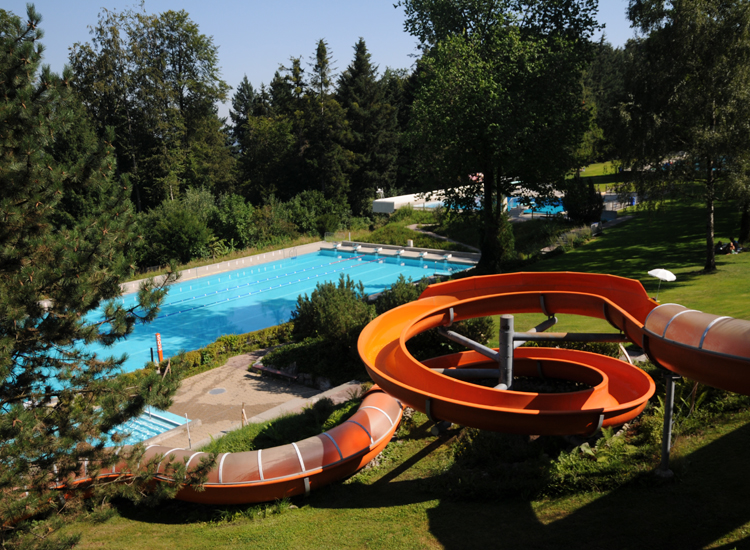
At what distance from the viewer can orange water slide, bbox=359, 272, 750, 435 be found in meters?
5.64

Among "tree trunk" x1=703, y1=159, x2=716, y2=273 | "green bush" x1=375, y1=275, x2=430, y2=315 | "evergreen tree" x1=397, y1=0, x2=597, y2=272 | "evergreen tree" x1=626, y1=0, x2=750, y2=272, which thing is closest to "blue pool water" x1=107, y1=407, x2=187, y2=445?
"green bush" x1=375, y1=275, x2=430, y2=315

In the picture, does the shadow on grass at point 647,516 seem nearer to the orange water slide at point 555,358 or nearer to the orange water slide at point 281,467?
the orange water slide at point 555,358

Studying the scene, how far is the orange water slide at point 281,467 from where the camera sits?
823 cm

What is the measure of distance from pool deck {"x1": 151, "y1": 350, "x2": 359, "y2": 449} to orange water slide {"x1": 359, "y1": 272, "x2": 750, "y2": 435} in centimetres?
355

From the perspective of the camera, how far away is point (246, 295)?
28.0 metres

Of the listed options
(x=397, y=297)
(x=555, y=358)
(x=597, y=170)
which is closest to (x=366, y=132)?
(x=597, y=170)

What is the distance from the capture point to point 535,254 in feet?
81.2

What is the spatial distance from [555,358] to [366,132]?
42708 mm

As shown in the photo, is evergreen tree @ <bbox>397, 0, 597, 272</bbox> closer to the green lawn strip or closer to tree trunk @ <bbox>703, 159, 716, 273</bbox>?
tree trunk @ <bbox>703, 159, 716, 273</bbox>

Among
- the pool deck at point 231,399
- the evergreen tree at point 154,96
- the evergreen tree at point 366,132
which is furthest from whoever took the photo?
the evergreen tree at point 366,132

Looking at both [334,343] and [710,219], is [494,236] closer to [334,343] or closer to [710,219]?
[710,219]

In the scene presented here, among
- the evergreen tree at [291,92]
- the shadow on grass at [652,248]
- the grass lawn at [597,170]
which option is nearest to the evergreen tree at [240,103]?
the evergreen tree at [291,92]

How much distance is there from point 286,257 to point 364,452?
90.8ft

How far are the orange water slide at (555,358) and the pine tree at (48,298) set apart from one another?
3369 millimetres
